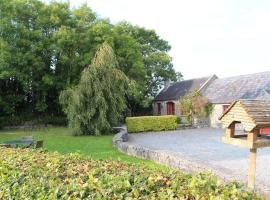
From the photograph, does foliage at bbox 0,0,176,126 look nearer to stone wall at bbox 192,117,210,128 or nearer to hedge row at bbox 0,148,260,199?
stone wall at bbox 192,117,210,128

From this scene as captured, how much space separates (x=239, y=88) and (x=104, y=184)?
26.3 metres

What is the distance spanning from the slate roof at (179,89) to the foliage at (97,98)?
12918 millimetres

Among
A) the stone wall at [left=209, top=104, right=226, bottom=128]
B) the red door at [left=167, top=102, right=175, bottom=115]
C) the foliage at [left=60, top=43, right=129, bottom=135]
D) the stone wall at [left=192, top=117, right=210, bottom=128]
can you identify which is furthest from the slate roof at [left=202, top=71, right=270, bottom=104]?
the foliage at [left=60, top=43, right=129, bottom=135]

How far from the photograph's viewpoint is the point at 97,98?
21.8 metres

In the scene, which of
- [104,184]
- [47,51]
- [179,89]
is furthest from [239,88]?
[104,184]

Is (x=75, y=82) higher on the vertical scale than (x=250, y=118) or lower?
higher

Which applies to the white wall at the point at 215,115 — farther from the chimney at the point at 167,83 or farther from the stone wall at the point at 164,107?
the chimney at the point at 167,83

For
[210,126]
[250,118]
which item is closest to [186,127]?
[210,126]

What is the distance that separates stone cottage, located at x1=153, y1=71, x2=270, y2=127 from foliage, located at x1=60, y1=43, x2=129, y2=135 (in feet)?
31.8

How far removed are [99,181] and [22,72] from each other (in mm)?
27495

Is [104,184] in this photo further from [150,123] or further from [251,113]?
[150,123]

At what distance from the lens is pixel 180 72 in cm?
4388

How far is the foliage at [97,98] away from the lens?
72.0 feet

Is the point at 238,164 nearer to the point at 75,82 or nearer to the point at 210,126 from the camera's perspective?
the point at 210,126
